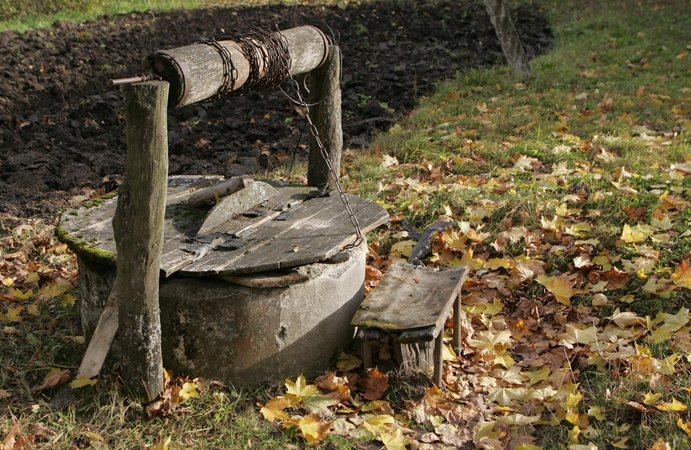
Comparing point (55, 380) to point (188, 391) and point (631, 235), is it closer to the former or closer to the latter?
point (188, 391)

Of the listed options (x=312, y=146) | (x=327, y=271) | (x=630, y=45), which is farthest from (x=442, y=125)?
(x=630, y=45)

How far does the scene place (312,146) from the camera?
15.0 feet

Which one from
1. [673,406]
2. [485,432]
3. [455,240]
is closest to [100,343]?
[485,432]

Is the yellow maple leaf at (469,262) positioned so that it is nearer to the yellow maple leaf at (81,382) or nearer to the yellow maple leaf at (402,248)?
the yellow maple leaf at (402,248)

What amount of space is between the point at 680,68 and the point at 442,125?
421 centimetres

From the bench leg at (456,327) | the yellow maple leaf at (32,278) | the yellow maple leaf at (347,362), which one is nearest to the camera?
the yellow maple leaf at (347,362)

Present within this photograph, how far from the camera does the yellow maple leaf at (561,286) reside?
4.27 meters

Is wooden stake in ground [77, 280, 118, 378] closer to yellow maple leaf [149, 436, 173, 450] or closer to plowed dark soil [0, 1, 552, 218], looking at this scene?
yellow maple leaf [149, 436, 173, 450]

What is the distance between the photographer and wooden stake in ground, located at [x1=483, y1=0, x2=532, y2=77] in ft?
29.2

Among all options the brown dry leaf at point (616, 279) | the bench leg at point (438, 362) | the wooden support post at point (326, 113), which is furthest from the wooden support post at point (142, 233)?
the brown dry leaf at point (616, 279)

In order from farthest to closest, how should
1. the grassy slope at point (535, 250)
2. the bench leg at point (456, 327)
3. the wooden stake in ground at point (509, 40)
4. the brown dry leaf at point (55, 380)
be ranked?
1. the wooden stake in ground at point (509, 40)
2. the bench leg at point (456, 327)
3. the brown dry leaf at point (55, 380)
4. the grassy slope at point (535, 250)

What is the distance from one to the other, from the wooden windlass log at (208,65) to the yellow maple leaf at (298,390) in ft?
4.80

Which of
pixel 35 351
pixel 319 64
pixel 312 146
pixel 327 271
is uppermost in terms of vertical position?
pixel 319 64

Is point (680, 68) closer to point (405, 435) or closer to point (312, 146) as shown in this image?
point (312, 146)
